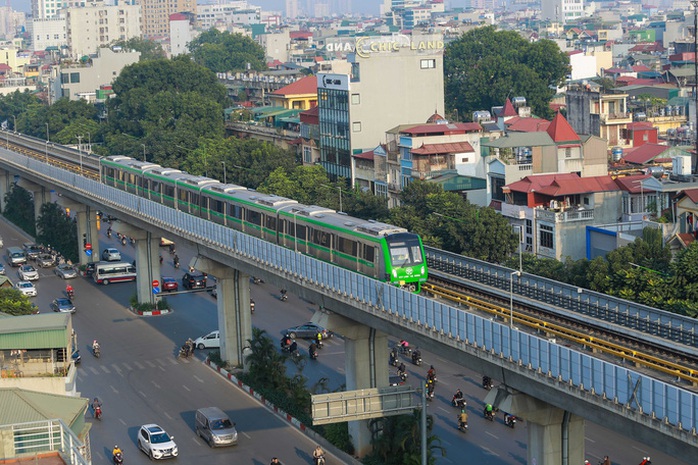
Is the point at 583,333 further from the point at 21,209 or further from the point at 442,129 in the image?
the point at 21,209

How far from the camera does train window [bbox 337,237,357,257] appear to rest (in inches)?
2408

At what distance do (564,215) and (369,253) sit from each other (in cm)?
2747

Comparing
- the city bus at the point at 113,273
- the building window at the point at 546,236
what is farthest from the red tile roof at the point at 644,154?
the city bus at the point at 113,273

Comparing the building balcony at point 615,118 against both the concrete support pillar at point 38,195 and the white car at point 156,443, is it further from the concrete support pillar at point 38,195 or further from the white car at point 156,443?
the white car at point 156,443

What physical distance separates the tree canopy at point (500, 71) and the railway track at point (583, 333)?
349 feet

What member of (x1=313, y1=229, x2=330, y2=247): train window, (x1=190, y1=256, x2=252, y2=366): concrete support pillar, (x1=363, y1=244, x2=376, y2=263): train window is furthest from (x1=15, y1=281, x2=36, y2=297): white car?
(x1=363, y1=244, x2=376, y2=263): train window

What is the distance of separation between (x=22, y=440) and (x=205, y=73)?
142 meters

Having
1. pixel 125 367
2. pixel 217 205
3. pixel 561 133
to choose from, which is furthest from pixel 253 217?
pixel 561 133

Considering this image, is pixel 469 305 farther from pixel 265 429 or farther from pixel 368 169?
pixel 368 169

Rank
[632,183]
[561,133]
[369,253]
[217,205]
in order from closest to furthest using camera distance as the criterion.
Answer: [369,253] < [217,205] < [632,183] < [561,133]

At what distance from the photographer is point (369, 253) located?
59719mm

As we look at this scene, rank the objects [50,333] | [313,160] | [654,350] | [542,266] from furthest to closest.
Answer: [313,160]
[542,266]
[654,350]
[50,333]

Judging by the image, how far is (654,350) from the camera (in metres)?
47.4

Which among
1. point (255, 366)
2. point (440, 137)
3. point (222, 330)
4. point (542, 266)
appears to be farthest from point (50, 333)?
point (440, 137)
